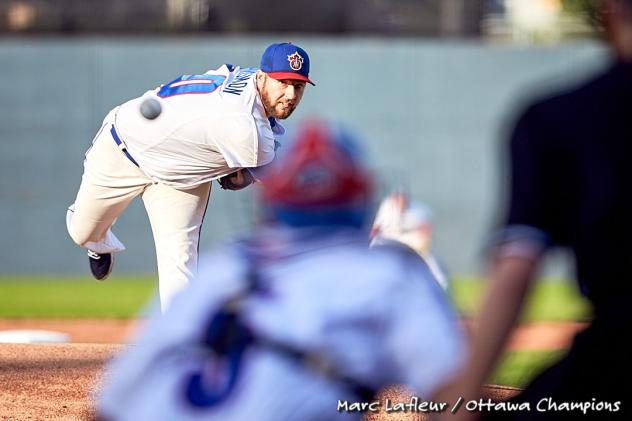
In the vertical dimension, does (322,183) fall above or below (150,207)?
above

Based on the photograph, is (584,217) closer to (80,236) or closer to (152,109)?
(152,109)

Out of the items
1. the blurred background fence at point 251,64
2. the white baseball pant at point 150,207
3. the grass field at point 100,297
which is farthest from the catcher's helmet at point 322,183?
the blurred background fence at point 251,64

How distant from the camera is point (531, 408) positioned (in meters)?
2.20

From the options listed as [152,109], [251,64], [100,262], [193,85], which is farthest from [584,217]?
[251,64]

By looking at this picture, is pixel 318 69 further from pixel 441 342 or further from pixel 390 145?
pixel 441 342

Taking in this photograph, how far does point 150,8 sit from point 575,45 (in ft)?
22.7

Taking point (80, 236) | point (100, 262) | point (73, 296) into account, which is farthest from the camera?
point (73, 296)

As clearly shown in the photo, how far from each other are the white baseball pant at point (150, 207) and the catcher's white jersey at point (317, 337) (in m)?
3.56

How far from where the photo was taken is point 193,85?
5734 millimetres

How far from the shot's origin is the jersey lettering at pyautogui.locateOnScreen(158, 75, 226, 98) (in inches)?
224

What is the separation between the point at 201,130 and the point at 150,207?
51cm

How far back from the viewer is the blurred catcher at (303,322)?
75.8 inches

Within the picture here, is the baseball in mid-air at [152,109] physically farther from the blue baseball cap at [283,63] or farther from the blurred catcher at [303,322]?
the blurred catcher at [303,322]

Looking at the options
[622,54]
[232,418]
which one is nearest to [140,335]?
[232,418]
